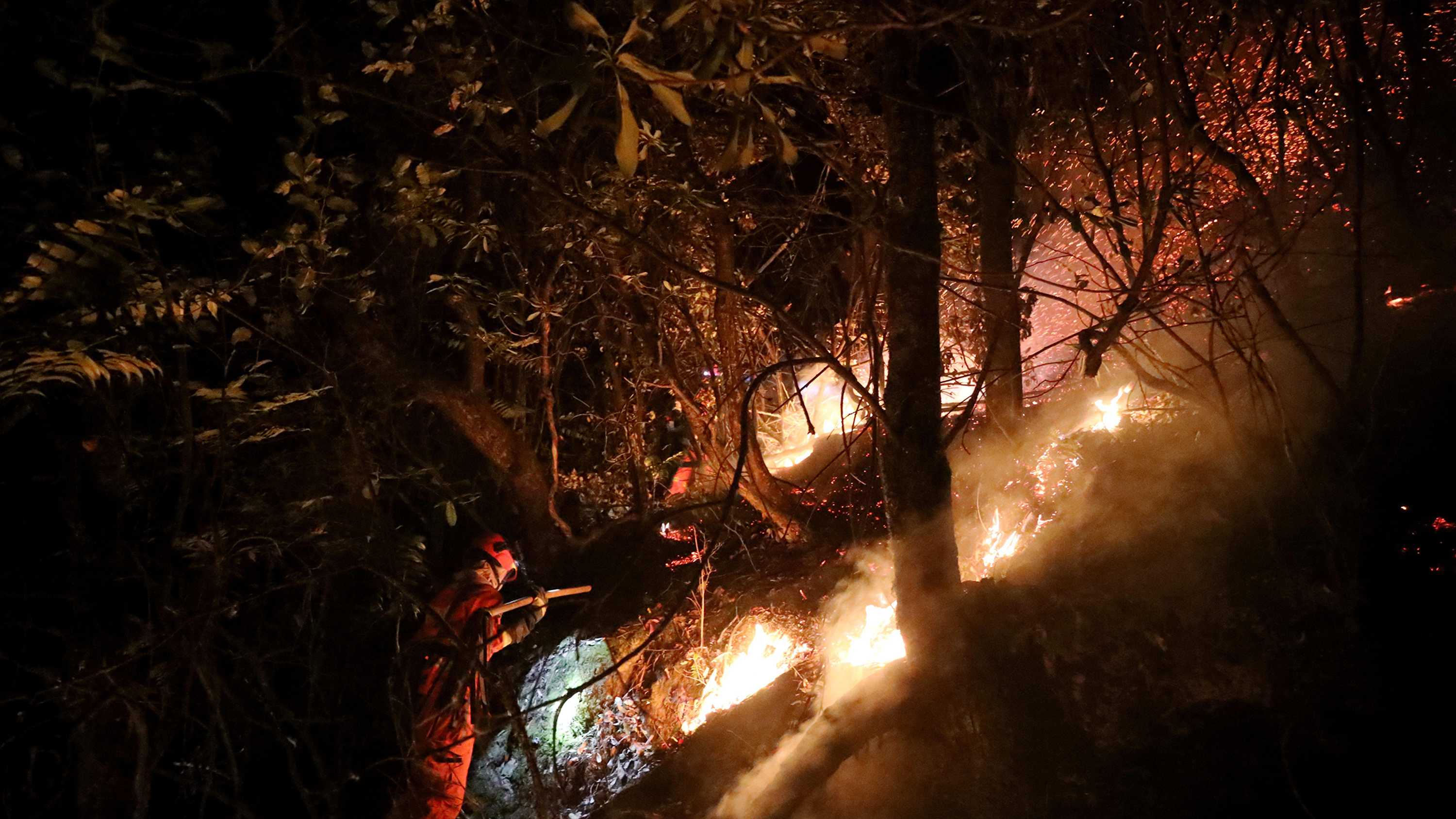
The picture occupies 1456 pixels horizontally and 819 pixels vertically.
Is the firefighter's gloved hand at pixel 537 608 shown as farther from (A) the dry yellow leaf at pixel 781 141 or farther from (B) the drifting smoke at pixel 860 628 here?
(A) the dry yellow leaf at pixel 781 141

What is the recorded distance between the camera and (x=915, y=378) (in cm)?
333

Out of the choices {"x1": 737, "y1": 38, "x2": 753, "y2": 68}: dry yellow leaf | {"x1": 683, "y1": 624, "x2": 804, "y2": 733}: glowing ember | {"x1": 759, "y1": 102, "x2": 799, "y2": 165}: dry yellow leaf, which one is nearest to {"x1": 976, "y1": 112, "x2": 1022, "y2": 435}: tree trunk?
{"x1": 683, "y1": 624, "x2": 804, "y2": 733}: glowing ember

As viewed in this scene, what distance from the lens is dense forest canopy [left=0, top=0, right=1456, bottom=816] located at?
322 centimetres

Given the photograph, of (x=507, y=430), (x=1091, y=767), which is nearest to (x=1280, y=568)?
(x=1091, y=767)

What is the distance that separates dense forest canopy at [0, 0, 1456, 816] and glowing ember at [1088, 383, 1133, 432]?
35 mm

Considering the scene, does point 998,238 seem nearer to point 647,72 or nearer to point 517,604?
point 647,72

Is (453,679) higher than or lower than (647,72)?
lower

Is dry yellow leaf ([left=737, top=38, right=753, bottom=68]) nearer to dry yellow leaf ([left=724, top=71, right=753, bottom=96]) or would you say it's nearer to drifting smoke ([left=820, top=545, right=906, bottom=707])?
dry yellow leaf ([left=724, top=71, right=753, bottom=96])

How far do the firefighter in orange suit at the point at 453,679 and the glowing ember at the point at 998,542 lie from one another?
11.0ft

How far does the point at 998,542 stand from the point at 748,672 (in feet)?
7.43

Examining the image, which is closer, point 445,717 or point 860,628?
point 445,717

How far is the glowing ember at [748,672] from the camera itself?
19.6 feet

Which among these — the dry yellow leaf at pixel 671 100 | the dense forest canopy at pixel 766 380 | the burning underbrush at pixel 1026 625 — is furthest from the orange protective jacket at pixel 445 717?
the dry yellow leaf at pixel 671 100

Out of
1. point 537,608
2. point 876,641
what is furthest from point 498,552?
point 876,641
